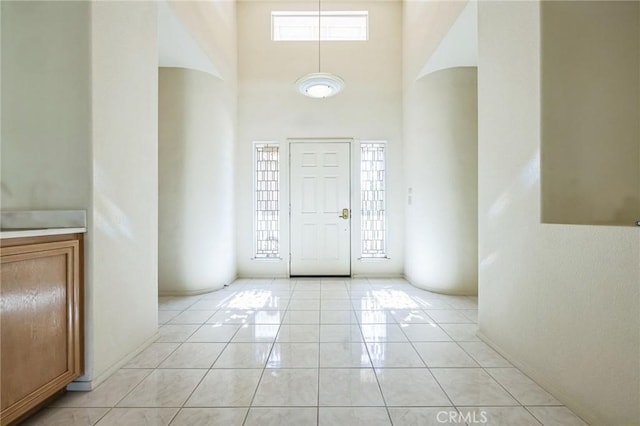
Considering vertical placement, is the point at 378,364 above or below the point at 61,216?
below

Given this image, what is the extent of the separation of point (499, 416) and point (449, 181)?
2902 mm

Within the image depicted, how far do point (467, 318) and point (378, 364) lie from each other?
1.44 meters

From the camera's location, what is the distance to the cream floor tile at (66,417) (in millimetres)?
1525

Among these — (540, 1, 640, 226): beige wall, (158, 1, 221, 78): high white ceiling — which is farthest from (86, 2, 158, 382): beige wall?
(540, 1, 640, 226): beige wall

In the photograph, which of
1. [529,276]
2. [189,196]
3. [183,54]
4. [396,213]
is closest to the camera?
[529,276]

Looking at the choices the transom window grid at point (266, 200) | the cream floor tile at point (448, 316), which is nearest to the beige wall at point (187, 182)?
the transom window grid at point (266, 200)

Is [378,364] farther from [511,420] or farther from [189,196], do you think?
[189,196]

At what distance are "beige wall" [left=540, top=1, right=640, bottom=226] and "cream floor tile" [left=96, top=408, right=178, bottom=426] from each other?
2.45m

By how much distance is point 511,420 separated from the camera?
154cm

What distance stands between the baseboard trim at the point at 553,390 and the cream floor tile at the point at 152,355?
251 centimetres

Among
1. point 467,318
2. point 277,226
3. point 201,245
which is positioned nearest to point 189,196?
point 201,245

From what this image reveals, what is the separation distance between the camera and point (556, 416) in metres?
1.56

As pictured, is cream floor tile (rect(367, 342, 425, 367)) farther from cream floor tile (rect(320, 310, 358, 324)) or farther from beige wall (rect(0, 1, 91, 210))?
beige wall (rect(0, 1, 91, 210))

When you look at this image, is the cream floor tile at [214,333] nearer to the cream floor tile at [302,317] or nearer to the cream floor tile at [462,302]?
the cream floor tile at [302,317]
